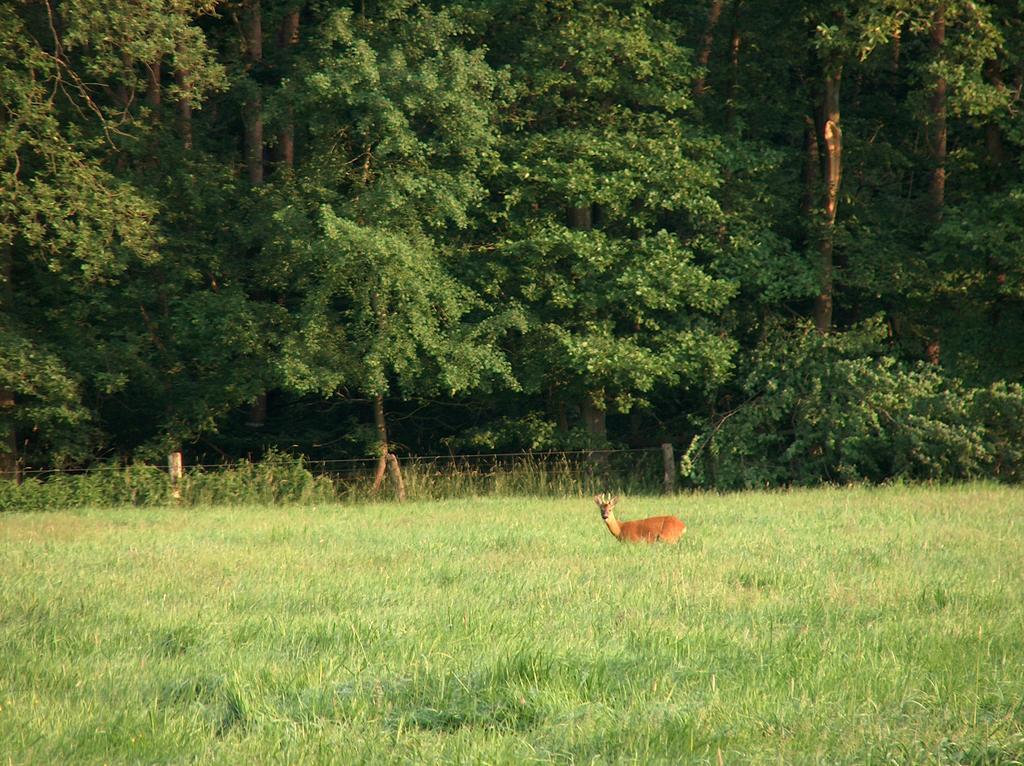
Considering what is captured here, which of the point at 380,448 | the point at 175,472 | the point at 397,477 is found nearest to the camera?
the point at 175,472

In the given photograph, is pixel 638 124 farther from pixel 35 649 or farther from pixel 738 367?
pixel 35 649

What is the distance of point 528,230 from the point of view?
22.9 m

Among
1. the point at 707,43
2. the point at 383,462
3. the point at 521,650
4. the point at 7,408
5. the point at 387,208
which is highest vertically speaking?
the point at 707,43

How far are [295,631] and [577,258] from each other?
15552 mm

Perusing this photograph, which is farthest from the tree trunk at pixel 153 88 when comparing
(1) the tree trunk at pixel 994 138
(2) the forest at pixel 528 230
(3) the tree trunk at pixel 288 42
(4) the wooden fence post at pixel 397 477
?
(1) the tree trunk at pixel 994 138

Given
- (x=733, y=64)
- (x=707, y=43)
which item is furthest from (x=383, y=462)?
(x=707, y=43)

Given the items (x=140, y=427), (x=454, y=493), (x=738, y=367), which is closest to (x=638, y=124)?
(x=738, y=367)

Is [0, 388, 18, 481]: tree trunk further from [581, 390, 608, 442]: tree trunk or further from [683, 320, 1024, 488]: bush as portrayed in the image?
[683, 320, 1024, 488]: bush

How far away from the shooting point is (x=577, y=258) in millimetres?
22766

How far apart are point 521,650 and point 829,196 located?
18044 millimetres

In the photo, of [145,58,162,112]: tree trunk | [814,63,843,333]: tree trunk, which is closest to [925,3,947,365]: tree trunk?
[814,63,843,333]: tree trunk

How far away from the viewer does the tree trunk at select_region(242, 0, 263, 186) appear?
970 inches

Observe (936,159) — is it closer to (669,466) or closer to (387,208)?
(669,466)

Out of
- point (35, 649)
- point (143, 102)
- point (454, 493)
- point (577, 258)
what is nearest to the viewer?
point (35, 649)
